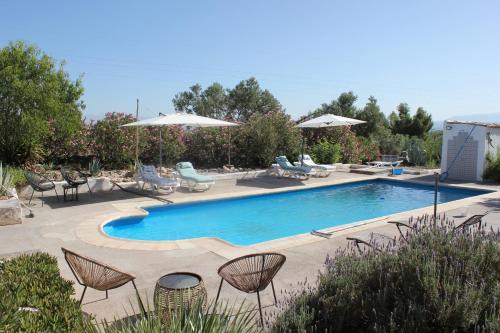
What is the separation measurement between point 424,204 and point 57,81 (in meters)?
11.5

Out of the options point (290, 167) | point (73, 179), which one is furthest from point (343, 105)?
point (73, 179)

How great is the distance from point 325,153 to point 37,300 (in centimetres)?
1678

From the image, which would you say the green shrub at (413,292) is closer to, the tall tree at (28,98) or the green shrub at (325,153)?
the tall tree at (28,98)

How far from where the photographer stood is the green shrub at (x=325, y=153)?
19391 millimetres

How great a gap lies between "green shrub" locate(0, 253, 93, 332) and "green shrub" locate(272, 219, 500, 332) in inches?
64.4

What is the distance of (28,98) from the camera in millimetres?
11367

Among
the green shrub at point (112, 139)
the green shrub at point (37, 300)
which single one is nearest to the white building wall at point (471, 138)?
the green shrub at point (112, 139)

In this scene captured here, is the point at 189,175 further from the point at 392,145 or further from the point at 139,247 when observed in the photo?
the point at 392,145

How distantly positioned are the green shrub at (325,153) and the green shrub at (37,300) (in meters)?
15.8

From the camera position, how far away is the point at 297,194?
14352 mm

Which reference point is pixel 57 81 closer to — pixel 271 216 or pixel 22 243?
pixel 22 243

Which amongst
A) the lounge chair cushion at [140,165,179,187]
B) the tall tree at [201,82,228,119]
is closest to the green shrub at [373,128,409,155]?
the lounge chair cushion at [140,165,179,187]

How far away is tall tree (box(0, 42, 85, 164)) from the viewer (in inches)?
443

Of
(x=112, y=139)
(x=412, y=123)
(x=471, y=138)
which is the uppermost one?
(x=412, y=123)
